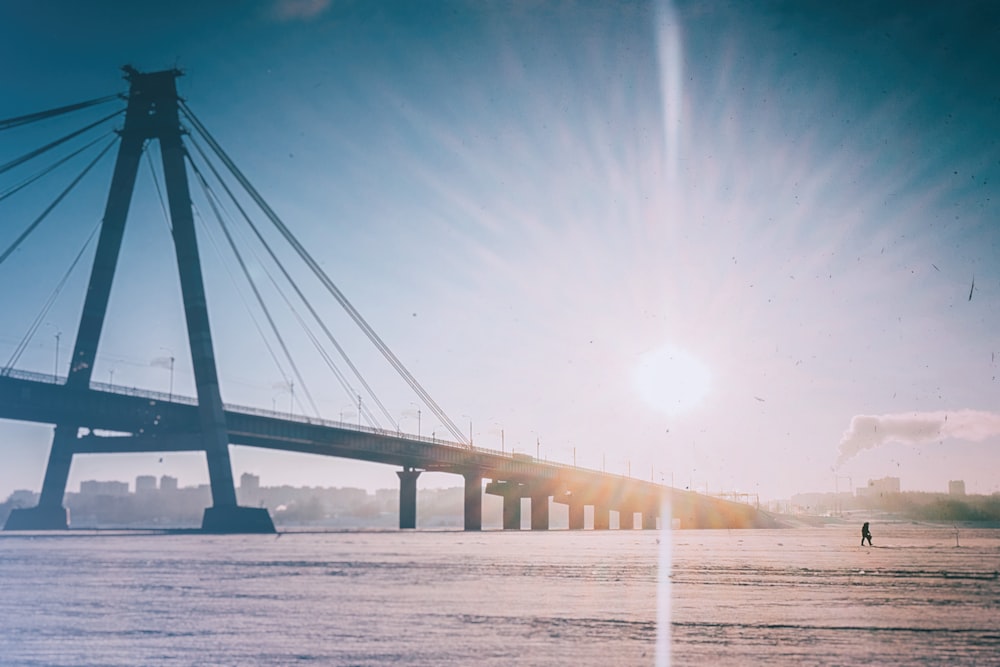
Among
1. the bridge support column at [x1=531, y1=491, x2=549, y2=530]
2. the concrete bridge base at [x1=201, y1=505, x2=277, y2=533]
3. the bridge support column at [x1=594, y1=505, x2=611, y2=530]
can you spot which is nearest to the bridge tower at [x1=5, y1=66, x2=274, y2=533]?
the concrete bridge base at [x1=201, y1=505, x2=277, y2=533]

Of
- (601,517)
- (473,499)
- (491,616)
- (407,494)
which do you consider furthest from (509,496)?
(491,616)

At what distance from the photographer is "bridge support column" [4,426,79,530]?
8706cm

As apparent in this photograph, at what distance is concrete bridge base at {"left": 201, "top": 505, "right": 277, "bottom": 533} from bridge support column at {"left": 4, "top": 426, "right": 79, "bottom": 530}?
17.0 m

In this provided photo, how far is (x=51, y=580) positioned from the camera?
26.8 m

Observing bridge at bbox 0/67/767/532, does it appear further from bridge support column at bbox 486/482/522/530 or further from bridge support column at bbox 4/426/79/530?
bridge support column at bbox 486/482/522/530

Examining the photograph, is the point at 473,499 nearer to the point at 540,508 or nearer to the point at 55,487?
the point at 540,508

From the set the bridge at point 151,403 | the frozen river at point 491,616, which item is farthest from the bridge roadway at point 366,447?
the frozen river at point 491,616


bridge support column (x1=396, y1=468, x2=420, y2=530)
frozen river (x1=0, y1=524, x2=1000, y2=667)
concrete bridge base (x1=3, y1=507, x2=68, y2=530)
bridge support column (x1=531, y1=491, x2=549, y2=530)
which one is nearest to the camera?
frozen river (x1=0, y1=524, x2=1000, y2=667)

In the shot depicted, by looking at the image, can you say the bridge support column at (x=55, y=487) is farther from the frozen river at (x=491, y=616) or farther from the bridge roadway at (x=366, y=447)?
the frozen river at (x=491, y=616)

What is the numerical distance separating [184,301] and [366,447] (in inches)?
1709

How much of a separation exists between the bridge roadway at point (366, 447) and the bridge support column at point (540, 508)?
186 millimetres

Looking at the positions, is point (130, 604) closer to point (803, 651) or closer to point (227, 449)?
point (803, 651)

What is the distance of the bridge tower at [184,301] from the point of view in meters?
77.9

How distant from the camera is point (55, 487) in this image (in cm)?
8806
